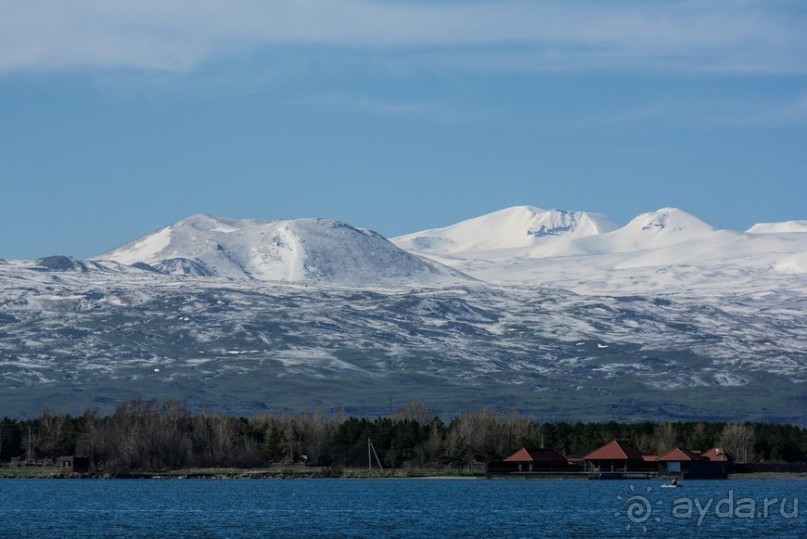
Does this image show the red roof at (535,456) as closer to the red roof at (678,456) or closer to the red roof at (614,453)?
the red roof at (614,453)

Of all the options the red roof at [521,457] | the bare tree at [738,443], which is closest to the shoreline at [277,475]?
the red roof at [521,457]

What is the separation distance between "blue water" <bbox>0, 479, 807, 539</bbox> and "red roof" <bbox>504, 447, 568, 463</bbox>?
1143cm

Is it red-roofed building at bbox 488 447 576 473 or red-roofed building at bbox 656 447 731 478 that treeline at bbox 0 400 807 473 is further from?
red-roofed building at bbox 656 447 731 478

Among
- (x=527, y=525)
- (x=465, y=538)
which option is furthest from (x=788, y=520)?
(x=465, y=538)

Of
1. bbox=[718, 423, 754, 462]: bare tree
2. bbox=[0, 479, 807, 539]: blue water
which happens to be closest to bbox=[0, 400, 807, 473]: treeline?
bbox=[718, 423, 754, 462]: bare tree

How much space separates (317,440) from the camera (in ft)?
553

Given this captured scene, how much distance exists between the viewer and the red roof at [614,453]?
152 m

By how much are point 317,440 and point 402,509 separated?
229 feet

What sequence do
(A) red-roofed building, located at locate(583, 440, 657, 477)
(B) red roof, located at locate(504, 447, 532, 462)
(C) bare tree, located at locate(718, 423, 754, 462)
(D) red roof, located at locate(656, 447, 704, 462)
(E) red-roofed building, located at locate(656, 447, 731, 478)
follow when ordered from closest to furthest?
(E) red-roofed building, located at locate(656, 447, 731, 478) < (D) red roof, located at locate(656, 447, 704, 462) < (A) red-roofed building, located at locate(583, 440, 657, 477) < (B) red roof, located at locate(504, 447, 532, 462) < (C) bare tree, located at locate(718, 423, 754, 462)

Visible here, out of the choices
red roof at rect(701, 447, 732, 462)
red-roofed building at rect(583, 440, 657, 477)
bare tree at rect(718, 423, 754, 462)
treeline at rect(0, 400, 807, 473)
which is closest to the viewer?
red-roofed building at rect(583, 440, 657, 477)

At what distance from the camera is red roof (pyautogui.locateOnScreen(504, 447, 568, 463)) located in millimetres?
152625

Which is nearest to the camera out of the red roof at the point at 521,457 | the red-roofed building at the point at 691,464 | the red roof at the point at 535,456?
the red-roofed building at the point at 691,464

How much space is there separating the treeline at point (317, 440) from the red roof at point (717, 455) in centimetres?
598

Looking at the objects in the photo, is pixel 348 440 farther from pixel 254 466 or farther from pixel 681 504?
pixel 681 504
